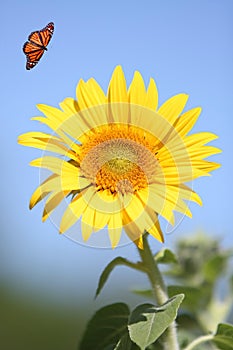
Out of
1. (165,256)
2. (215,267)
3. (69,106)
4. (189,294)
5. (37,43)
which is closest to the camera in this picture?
(37,43)

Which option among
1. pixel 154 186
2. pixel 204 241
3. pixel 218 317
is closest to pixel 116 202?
pixel 154 186

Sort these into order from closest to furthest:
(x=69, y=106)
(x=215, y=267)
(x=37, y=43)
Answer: (x=37, y=43) < (x=69, y=106) < (x=215, y=267)

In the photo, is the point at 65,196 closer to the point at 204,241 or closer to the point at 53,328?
the point at 204,241

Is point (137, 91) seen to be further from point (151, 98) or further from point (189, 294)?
point (189, 294)

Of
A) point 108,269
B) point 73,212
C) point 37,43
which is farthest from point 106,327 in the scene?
point 37,43

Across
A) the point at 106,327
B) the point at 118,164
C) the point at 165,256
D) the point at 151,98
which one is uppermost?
the point at 151,98

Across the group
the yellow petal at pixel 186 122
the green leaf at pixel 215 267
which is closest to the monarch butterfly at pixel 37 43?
the yellow petal at pixel 186 122

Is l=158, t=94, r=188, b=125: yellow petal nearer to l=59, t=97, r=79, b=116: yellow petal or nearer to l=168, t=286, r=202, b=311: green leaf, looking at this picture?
l=59, t=97, r=79, b=116: yellow petal
